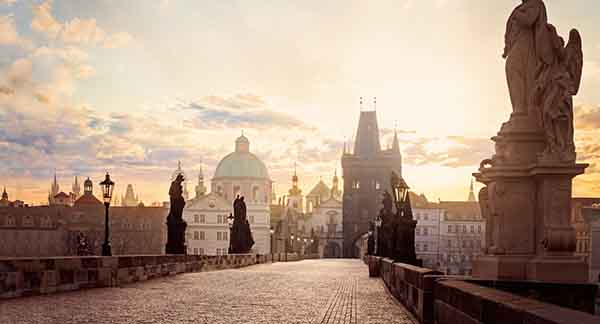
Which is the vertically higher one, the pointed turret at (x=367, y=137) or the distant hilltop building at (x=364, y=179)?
the pointed turret at (x=367, y=137)

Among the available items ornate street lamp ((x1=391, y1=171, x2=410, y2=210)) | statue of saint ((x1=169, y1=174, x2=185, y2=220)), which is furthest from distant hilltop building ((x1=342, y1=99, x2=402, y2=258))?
ornate street lamp ((x1=391, y1=171, x2=410, y2=210))

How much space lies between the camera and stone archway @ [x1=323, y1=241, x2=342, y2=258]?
18450cm

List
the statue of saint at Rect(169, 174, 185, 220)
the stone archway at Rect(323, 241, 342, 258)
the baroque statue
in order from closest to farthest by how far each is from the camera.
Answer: the baroque statue, the statue of saint at Rect(169, 174, 185, 220), the stone archway at Rect(323, 241, 342, 258)

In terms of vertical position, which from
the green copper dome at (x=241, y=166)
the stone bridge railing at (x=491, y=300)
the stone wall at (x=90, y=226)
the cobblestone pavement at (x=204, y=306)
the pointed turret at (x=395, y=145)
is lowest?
the stone wall at (x=90, y=226)

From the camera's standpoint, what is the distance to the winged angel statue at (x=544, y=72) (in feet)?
35.4

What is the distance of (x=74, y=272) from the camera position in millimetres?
16938

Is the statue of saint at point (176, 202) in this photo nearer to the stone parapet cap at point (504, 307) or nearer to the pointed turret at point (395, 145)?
the stone parapet cap at point (504, 307)

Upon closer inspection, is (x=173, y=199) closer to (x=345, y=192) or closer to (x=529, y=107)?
(x=529, y=107)

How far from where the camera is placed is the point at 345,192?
6068 inches

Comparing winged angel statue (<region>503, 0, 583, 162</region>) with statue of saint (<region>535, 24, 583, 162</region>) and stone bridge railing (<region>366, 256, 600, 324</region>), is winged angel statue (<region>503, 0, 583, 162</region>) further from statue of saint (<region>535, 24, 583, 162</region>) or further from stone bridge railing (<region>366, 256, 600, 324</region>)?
stone bridge railing (<region>366, 256, 600, 324</region>)

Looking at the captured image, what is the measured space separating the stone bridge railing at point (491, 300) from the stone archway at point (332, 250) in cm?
17087

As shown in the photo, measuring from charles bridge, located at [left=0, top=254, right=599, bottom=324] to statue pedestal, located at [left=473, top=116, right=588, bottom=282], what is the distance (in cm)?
77

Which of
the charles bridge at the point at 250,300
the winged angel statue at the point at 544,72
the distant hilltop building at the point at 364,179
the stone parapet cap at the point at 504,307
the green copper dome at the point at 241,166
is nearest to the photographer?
the stone parapet cap at the point at 504,307

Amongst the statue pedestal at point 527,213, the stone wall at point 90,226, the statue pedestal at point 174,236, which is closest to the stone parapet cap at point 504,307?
the statue pedestal at point 527,213
